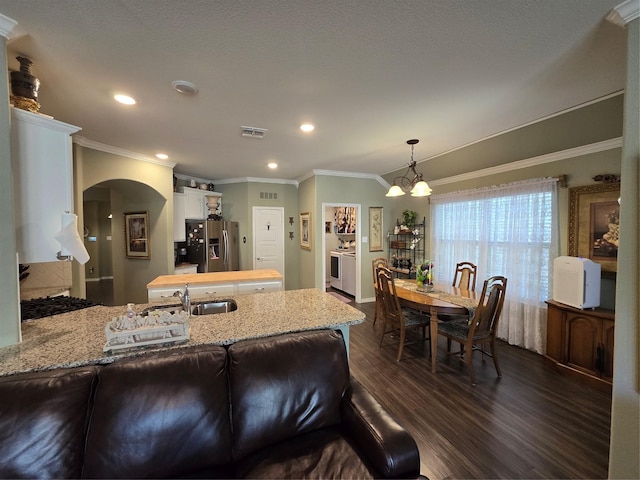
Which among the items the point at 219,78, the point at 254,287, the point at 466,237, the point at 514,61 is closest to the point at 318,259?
the point at 254,287

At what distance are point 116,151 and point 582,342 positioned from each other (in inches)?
236

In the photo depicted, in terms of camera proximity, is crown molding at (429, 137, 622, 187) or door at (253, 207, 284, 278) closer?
crown molding at (429, 137, 622, 187)

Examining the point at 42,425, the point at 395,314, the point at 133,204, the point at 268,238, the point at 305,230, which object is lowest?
the point at 395,314

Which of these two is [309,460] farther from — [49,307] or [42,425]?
[49,307]

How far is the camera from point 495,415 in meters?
2.15

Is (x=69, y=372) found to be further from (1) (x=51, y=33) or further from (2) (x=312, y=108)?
(2) (x=312, y=108)

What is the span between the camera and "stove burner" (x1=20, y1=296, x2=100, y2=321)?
185cm

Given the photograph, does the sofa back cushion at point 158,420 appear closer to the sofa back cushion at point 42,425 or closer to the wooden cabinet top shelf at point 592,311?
the sofa back cushion at point 42,425

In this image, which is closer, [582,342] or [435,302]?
[582,342]

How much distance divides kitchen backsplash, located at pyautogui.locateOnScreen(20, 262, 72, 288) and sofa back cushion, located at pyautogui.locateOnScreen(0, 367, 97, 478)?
104 inches

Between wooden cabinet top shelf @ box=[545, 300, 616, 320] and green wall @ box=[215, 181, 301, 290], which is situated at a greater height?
green wall @ box=[215, 181, 301, 290]

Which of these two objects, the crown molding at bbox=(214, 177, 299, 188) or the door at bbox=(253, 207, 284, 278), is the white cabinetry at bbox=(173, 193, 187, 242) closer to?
the crown molding at bbox=(214, 177, 299, 188)

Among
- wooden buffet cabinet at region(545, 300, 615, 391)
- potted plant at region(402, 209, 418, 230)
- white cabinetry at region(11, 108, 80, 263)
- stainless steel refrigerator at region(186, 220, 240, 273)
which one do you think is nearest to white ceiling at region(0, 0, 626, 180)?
white cabinetry at region(11, 108, 80, 263)

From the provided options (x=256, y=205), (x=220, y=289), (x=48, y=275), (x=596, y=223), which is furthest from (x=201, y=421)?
(x=256, y=205)
